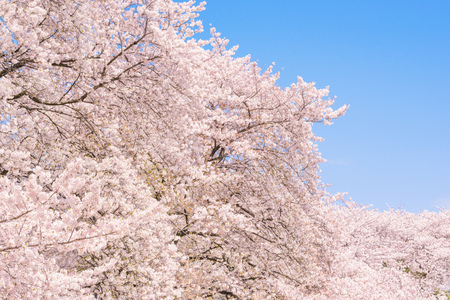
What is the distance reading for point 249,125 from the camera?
1070cm

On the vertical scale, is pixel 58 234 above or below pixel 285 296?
below

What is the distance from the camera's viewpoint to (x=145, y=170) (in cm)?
806

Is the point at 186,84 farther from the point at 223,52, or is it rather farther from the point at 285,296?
the point at 223,52

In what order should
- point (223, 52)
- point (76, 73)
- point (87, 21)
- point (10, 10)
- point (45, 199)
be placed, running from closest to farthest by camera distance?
point (45, 199) → point (10, 10) → point (87, 21) → point (76, 73) → point (223, 52)

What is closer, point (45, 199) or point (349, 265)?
point (45, 199)

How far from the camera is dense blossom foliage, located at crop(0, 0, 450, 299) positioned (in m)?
3.39

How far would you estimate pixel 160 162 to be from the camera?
8.30 meters

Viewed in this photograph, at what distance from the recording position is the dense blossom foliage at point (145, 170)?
339 centimetres

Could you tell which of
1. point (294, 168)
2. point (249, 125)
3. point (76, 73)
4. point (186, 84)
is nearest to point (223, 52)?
point (249, 125)

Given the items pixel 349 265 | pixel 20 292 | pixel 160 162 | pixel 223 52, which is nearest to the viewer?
pixel 20 292

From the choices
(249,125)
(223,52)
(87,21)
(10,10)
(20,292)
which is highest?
(223,52)

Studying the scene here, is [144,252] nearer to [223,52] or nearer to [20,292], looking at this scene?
[20,292]

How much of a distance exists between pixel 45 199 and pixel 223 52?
1225 centimetres

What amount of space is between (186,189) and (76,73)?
3.50 meters
